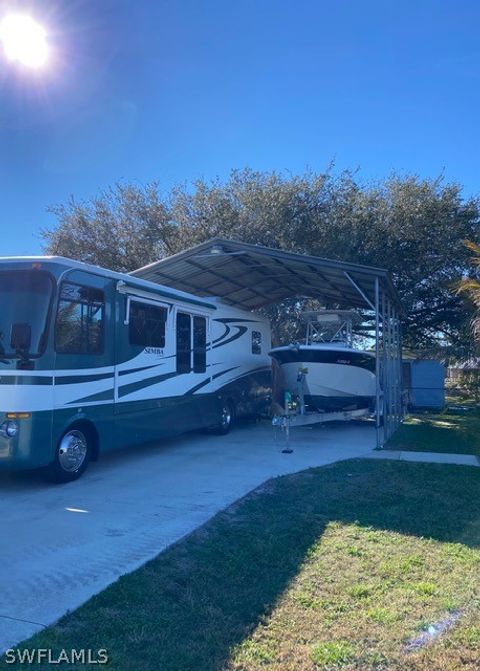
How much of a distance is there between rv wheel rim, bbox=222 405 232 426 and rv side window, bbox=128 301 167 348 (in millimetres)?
3414

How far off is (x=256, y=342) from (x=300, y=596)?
11.3 m

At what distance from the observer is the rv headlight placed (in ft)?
23.6

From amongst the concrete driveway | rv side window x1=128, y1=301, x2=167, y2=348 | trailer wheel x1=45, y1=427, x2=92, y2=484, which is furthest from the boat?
trailer wheel x1=45, y1=427, x2=92, y2=484

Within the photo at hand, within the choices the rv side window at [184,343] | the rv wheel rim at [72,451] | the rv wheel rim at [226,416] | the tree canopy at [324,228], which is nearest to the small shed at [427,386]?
the tree canopy at [324,228]

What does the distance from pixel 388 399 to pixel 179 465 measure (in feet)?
18.7

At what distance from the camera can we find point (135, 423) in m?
9.45

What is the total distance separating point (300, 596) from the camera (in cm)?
422

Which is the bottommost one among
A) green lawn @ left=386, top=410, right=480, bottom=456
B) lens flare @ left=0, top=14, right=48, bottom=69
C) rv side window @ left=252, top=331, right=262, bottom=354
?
green lawn @ left=386, top=410, right=480, bottom=456

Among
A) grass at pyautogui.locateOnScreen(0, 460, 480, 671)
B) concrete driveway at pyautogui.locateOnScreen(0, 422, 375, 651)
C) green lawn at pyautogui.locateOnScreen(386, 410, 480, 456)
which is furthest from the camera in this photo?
green lawn at pyautogui.locateOnScreen(386, 410, 480, 456)

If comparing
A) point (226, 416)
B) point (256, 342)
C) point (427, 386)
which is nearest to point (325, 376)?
point (226, 416)

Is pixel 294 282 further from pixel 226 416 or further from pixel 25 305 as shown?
pixel 25 305

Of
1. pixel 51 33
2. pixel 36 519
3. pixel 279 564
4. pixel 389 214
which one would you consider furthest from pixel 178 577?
pixel 389 214

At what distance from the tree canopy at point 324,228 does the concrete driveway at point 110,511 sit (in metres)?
8.33

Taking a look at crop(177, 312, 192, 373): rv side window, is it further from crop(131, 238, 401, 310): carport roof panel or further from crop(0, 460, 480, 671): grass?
crop(0, 460, 480, 671): grass
